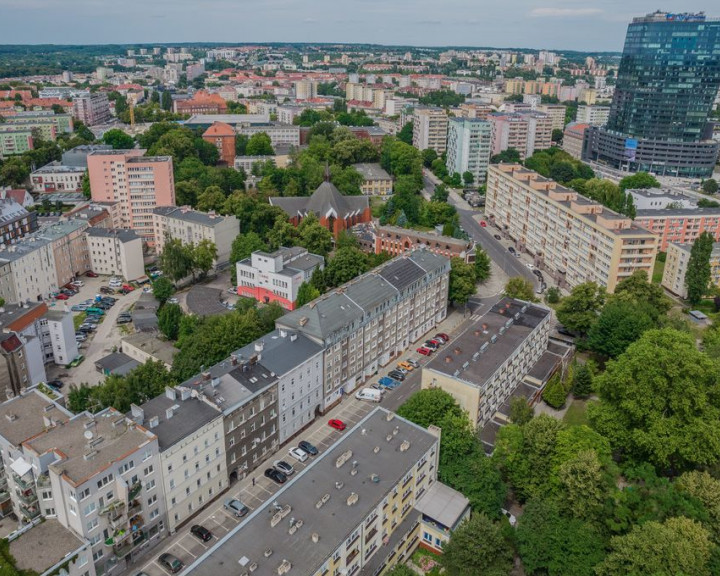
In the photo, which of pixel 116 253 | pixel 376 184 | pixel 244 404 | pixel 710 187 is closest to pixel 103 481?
pixel 244 404

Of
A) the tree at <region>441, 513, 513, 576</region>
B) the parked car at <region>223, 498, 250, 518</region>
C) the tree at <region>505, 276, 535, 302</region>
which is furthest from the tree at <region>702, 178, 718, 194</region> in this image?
the parked car at <region>223, 498, 250, 518</region>

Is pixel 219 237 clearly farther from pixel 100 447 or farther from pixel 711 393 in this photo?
pixel 711 393

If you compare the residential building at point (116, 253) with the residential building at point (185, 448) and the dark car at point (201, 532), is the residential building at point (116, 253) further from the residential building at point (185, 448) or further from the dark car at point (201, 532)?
the dark car at point (201, 532)

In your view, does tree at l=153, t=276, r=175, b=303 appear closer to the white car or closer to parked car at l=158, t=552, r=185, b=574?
the white car

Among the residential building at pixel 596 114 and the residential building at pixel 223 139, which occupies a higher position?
the residential building at pixel 596 114

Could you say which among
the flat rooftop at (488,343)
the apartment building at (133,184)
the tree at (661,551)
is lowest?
the tree at (661,551)

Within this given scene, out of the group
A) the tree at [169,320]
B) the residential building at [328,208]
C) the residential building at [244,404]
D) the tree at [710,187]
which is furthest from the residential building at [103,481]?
the tree at [710,187]

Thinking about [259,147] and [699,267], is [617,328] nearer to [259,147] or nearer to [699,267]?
[699,267]
